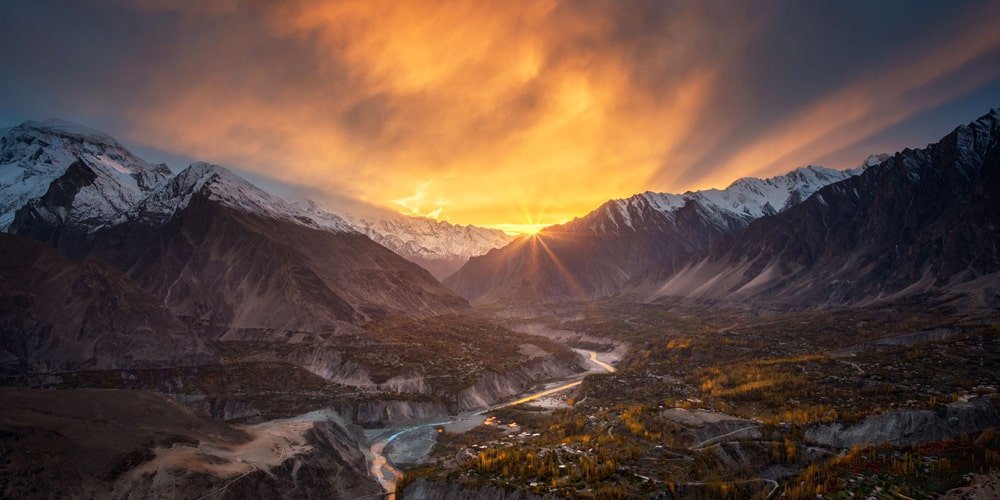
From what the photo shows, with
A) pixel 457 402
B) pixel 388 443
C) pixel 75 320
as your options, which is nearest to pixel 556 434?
pixel 388 443

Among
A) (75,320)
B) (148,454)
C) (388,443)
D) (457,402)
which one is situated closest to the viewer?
(148,454)

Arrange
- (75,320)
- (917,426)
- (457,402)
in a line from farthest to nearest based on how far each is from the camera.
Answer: (75,320)
(457,402)
(917,426)

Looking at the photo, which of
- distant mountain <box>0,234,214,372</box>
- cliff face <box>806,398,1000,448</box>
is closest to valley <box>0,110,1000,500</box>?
cliff face <box>806,398,1000,448</box>

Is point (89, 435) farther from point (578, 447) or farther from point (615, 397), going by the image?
point (615, 397)

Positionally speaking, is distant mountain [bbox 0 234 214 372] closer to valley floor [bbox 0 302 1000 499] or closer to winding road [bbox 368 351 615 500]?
valley floor [bbox 0 302 1000 499]

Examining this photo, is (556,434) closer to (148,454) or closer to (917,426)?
(917,426)

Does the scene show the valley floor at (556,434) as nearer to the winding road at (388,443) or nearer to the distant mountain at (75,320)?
the winding road at (388,443)

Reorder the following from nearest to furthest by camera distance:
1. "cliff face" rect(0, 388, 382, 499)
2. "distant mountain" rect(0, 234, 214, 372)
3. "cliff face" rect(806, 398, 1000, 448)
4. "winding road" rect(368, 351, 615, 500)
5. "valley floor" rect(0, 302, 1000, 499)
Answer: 1. "valley floor" rect(0, 302, 1000, 499)
2. "cliff face" rect(0, 388, 382, 499)
3. "cliff face" rect(806, 398, 1000, 448)
4. "winding road" rect(368, 351, 615, 500)
5. "distant mountain" rect(0, 234, 214, 372)

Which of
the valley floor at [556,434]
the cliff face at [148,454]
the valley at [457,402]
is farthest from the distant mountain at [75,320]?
the cliff face at [148,454]

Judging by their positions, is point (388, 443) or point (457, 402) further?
point (457, 402)
